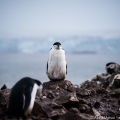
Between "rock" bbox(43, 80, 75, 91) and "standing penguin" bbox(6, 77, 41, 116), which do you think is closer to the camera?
"standing penguin" bbox(6, 77, 41, 116)

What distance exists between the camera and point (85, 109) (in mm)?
7266

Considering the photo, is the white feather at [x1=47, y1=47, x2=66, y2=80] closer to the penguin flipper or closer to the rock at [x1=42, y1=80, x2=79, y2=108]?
the rock at [x1=42, y1=80, x2=79, y2=108]

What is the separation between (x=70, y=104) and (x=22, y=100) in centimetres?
180

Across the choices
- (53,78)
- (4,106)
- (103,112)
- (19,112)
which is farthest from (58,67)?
(19,112)

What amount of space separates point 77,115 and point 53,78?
4254 mm

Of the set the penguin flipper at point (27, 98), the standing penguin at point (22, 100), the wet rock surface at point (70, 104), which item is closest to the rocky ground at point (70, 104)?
the wet rock surface at point (70, 104)

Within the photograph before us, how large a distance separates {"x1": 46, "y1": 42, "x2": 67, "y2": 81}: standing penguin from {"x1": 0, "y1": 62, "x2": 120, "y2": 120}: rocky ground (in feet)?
1.14

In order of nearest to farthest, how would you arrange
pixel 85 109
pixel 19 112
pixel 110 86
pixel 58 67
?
1. pixel 19 112
2. pixel 85 109
3. pixel 58 67
4. pixel 110 86

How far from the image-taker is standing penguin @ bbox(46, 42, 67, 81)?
10133 mm

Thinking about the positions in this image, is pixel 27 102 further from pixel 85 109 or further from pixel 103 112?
pixel 103 112

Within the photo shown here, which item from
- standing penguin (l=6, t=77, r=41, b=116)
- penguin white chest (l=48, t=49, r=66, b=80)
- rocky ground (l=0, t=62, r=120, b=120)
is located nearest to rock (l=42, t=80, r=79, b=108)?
rocky ground (l=0, t=62, r=120, b=120)

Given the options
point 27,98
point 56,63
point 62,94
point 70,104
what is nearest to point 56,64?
point 56,63

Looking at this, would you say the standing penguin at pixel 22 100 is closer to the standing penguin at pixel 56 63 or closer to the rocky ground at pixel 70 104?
the rocky ground at pixel 70 104

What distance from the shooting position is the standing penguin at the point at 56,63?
10133mm
